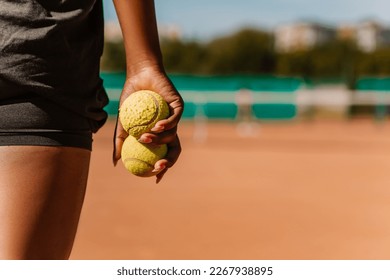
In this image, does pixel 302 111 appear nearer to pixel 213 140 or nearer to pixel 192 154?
pixel 213 140

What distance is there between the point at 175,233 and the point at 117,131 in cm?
410

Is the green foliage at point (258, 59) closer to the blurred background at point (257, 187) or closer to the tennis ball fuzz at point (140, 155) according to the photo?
the blurred background at point (257, 187)

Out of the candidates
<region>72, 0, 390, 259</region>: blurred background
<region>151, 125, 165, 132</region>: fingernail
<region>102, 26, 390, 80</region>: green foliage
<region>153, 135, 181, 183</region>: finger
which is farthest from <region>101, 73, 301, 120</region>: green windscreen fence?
<region>151, 125, 165, 132</region>: fingernail

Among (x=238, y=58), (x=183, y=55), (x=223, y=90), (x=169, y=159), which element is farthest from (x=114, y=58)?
(x=169, y=159)

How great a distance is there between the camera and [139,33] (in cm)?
152

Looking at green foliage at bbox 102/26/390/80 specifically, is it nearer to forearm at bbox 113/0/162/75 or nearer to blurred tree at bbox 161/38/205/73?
blurred tree at bbox 161/38/205/73

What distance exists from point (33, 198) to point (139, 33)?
0.44 metres

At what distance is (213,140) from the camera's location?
17453 millimetres

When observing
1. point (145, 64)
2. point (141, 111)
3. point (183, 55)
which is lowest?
point (183, 55)

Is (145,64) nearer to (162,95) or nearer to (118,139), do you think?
(162,95)

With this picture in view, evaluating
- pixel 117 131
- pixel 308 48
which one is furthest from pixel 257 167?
pixel 308 48

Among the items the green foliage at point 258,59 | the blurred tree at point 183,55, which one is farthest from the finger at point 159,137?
the blurred tree at point 183,55

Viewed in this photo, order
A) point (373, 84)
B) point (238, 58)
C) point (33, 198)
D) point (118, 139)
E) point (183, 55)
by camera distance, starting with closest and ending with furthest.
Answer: point (33, 198) → point (118, 139) → point (373, 84) → point (183, 55) → point (238, 58)

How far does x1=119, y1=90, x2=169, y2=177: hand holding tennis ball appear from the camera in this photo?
1621mm
